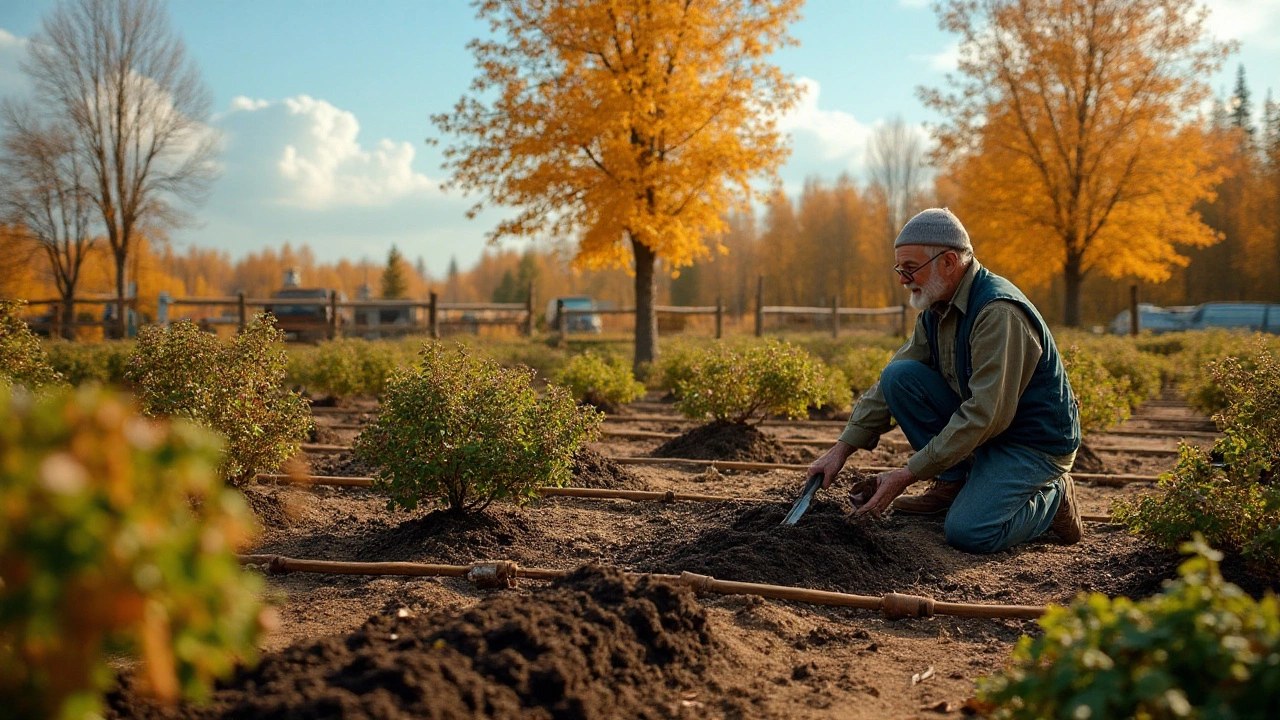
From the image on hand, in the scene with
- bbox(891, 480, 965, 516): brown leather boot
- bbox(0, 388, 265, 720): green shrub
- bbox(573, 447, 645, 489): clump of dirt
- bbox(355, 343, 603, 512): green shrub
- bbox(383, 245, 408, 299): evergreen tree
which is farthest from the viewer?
bbox(383, 245, 408, 299): evergreen tree

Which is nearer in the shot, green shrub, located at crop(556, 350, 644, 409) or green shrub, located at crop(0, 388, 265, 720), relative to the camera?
green shrub, located at crop(0, 388, 265, 720)

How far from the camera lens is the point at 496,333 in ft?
81.1

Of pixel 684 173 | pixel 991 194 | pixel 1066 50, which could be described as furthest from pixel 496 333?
pixel 1066 50

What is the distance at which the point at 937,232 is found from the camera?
436 cm

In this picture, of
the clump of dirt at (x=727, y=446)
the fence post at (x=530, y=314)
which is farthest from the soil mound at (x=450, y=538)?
the fence post at (x=530, y=314)

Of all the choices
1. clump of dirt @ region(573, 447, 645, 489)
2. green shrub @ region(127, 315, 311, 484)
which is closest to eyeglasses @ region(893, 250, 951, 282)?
clump of dirt @ region(573, 447, 645, 489)

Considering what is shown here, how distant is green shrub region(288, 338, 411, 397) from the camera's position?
1080cm

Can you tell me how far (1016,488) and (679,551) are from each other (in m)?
1.62

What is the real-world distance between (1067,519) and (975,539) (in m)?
0.56

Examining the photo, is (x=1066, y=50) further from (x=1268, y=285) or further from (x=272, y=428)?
Result: (x=1268, y=285)

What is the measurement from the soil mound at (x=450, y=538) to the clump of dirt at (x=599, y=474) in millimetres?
1121

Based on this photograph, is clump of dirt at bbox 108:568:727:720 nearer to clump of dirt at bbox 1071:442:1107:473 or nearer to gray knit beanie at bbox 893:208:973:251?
gray knit beanie at bbox 893:208:973:251

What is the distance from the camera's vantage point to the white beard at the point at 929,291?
14.5 ft

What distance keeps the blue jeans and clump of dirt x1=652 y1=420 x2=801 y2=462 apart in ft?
7.74
